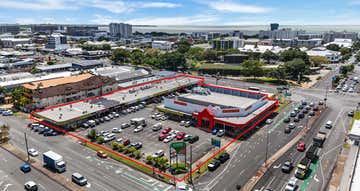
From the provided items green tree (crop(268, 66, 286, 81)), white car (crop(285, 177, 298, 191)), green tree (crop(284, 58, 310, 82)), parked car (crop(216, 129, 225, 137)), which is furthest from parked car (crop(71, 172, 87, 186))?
green tree (crop(284, 58, 310, 82))

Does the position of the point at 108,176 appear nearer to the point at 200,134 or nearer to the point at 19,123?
the point at 200,134

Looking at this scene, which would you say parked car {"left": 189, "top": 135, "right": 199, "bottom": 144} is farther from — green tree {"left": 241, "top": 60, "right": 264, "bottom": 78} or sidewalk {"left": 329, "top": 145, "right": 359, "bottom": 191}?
green tree {"left": 241, "top": 60, "right": 264, "bottom": 78}

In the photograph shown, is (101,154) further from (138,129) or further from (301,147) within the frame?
(301,147)

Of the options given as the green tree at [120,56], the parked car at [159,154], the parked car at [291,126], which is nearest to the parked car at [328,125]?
the parked car at [291,126]

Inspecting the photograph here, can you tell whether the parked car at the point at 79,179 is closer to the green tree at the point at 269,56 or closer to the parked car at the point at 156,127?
the parked car at the point at 156,127

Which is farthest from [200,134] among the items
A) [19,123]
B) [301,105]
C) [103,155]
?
[19,123]

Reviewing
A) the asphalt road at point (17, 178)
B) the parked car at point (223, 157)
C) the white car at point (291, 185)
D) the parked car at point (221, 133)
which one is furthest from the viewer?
the parked car at point (221, 133)
